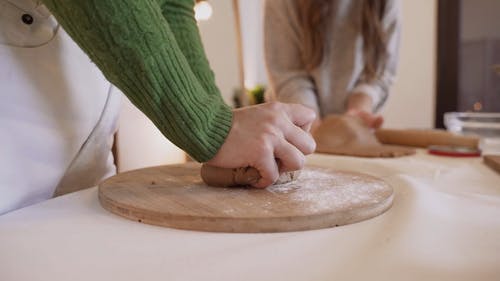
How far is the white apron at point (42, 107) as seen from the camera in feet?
1.62

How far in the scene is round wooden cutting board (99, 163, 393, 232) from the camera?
0.39 meters

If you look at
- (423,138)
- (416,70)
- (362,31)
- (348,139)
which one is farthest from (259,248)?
(416,70)

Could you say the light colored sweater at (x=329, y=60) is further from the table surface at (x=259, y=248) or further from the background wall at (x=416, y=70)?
the background wall at (x=416, y=70)

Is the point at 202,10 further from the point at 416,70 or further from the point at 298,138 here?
the point at 298,138

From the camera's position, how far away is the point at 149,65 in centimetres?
40

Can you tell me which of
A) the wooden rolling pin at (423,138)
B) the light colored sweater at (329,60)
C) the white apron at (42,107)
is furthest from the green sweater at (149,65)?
the light colored sweater at (329,60)

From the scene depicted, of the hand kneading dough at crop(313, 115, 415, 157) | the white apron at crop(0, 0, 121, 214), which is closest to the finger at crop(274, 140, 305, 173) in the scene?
the white apron at crop(0, 0, 121, 214)

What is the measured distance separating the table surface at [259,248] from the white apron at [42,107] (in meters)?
0.06

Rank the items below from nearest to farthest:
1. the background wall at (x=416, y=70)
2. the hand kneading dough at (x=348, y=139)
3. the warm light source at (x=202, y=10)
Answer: the hand kneading dough at (x=348, y=139), the warm light source at (x=202, y=10), the background wall at (x=416, y=70)

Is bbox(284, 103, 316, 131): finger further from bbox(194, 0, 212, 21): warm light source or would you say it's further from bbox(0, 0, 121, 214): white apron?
bbox(194, 0, 212, 21): warm light source

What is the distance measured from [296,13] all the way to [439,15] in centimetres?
143

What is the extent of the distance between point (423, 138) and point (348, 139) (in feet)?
0.61

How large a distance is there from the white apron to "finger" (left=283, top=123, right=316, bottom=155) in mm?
262

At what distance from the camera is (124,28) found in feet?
1.25
